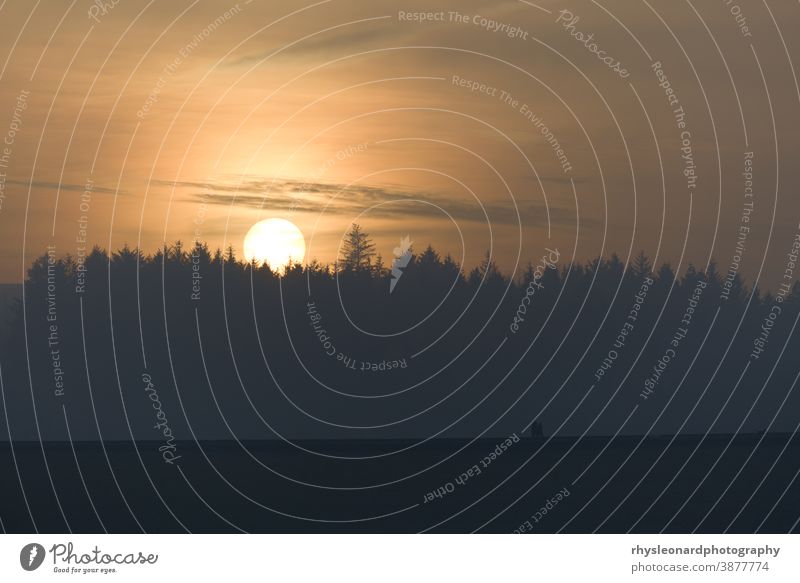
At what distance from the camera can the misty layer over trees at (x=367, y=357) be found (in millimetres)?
38625

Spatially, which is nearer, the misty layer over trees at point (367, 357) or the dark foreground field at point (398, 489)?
the dark foreground field at point (398, 489)

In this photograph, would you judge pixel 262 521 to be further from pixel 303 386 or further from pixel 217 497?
pixel 303 386

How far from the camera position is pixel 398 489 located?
1128 inches

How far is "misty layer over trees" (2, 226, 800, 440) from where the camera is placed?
38625 mm

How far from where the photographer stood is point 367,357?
A: 2000 inches

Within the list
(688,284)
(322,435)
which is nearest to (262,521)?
(322,435)

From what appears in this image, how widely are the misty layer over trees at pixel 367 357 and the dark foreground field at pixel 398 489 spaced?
3335 millimetres

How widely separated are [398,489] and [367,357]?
22293 millimetres

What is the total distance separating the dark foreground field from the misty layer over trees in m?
3.34

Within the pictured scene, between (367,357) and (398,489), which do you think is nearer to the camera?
(398,489)

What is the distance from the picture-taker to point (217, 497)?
27000 mm

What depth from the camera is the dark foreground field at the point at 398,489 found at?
25.8 metres

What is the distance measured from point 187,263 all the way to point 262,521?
99.2ft

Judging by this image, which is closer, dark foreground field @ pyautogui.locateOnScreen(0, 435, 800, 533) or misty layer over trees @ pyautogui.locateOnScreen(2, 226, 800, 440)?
dark foreground field @ pyautogui.locateOnScreen(0, 435, 800, 533)
